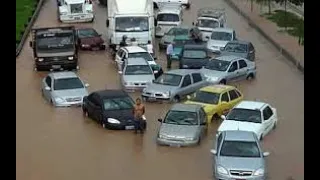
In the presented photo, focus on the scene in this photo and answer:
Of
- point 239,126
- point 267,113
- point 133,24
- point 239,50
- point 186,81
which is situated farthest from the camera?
point 133,24

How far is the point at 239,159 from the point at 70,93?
10.7m

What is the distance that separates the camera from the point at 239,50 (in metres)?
34.4

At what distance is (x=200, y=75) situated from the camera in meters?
28.2

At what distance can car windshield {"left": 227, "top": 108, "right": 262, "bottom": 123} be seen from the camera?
69.8ft

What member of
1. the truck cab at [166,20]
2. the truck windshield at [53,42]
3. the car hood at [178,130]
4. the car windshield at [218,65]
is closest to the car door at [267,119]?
the car hood at [178,130]

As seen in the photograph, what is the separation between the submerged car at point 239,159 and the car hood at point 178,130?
238 centimetres

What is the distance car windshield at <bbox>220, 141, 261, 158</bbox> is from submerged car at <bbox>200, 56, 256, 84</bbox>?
39.1ft

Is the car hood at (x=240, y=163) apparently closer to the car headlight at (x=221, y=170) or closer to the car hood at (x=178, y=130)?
the car headlight at (x=221, y=170)

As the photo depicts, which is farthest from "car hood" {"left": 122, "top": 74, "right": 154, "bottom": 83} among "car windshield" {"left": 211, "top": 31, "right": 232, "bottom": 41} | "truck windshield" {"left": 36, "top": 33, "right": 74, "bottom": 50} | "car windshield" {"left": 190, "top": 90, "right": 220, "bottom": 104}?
"car windshield" {"left": 211, "top": 31, "right": 232, "bottom": 41}

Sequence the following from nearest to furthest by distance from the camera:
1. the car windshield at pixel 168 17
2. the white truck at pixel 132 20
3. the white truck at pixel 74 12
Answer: the white truck at pixel 132 20 → the car windshield at pixel 168 17 → the white truck at pixel 74 12

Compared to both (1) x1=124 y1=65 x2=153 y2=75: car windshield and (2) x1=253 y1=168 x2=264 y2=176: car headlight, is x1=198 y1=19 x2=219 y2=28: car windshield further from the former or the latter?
(2) x1=253 y1=168 x2=264 y2=176: car headlight

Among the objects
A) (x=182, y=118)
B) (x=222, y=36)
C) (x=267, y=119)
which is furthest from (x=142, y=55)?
(x=267, y=119)

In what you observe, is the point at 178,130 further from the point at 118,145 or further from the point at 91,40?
the point at 91,40

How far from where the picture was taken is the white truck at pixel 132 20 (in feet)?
119
